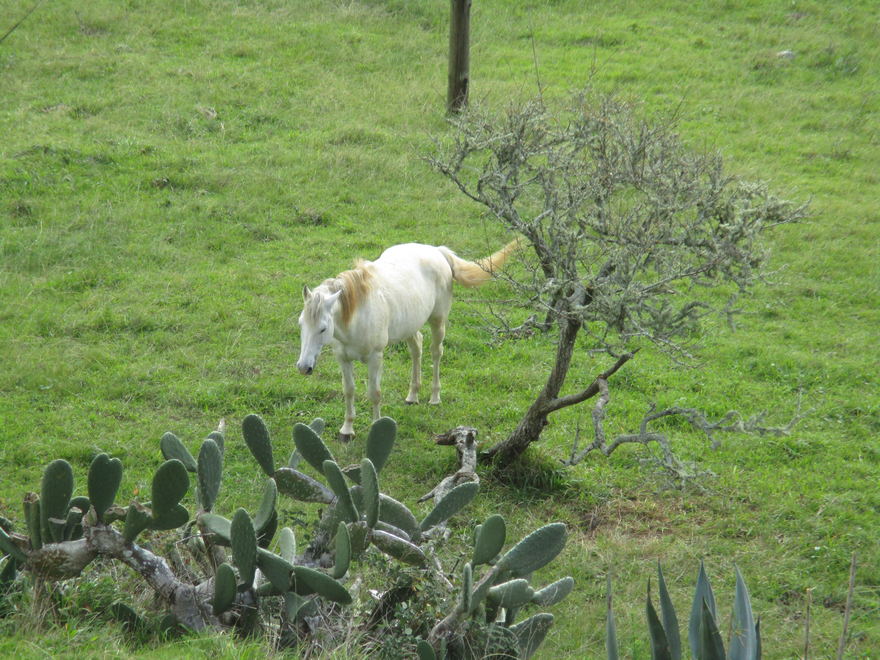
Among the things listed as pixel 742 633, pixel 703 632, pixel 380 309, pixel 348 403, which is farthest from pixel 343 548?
pixel 348 403

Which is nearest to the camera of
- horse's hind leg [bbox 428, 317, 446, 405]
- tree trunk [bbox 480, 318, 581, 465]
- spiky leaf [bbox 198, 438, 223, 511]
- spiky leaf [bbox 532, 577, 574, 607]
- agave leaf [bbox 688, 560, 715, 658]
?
agave leaf [bbox 688, 560, 715, 658]

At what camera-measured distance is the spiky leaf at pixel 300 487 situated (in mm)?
4730

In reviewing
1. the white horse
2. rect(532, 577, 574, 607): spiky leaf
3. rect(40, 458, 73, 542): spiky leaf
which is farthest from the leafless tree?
rect(40, 458, 73, 542): spiky leaf

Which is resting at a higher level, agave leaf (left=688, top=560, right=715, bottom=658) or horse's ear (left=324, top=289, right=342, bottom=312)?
horse's ear (left=324, top=289, right=342, bottom=312)

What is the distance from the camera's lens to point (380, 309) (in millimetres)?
7844

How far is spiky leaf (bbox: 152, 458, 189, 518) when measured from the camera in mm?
4109

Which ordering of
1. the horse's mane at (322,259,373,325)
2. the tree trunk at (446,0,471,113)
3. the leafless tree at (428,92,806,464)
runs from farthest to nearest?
the tree trunk at (446,0,471,113) < the horse's mane at (322,259,373,325) < the leafless tree at (428,92,806,464)

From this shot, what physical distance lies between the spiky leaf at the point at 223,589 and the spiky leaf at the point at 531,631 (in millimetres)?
1402

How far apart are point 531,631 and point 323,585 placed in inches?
44.5

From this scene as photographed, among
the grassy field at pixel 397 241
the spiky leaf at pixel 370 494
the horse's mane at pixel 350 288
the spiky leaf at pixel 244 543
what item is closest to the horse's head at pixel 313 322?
the horse's mane at pixel 350 288

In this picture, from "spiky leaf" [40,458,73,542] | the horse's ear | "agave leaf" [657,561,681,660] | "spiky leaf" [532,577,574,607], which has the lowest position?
"spiky leaf" [532,577,574,607]

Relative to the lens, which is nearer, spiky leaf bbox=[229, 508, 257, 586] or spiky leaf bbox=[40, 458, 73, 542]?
spiky leaf bbox=[229, 508, 257, 586]

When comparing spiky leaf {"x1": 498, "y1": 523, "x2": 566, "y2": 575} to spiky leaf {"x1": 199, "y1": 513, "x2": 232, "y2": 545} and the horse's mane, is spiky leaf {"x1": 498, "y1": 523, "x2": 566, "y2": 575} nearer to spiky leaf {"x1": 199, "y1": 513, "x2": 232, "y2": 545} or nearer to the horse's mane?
spiky leaf {"x1": 199, "y1": 513, "x2": 232, "y2": 545}

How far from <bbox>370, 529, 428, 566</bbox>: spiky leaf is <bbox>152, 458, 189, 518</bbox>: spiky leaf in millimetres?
997
